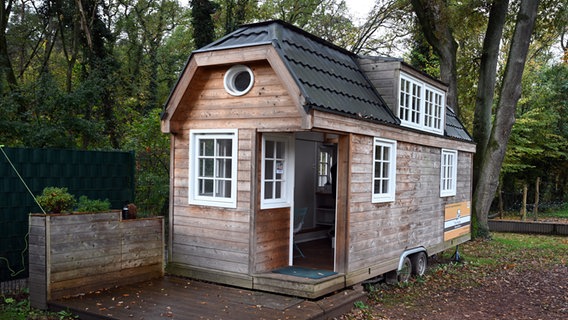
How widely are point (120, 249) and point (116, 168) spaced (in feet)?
Result: 7.45

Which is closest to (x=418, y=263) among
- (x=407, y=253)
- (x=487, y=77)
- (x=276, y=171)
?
(x=407, y=253)

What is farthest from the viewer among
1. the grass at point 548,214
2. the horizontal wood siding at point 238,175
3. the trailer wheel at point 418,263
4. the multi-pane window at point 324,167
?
the grass at point 548,214

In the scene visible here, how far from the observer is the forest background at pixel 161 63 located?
10.6 metres

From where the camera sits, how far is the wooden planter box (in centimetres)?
627

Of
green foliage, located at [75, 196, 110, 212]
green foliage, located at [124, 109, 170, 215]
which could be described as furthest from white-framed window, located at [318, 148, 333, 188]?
green foliage, located at [75, 196, 110, 212]

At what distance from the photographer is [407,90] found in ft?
30.7

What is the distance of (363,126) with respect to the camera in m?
7.54

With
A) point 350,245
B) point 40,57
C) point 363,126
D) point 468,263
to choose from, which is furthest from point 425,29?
point 40,57

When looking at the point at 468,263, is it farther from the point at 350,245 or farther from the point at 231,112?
the point at 231,112

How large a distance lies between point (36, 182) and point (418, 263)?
7.14 meters

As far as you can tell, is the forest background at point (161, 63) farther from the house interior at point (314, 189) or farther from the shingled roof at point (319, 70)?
the shingled roof at point (319, 70)

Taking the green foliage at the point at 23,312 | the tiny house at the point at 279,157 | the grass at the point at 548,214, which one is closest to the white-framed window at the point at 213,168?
the tiny house at the point at 279,157

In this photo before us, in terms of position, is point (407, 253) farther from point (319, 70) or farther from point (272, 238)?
point (319, 70)

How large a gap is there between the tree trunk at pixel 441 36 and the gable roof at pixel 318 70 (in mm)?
9006
